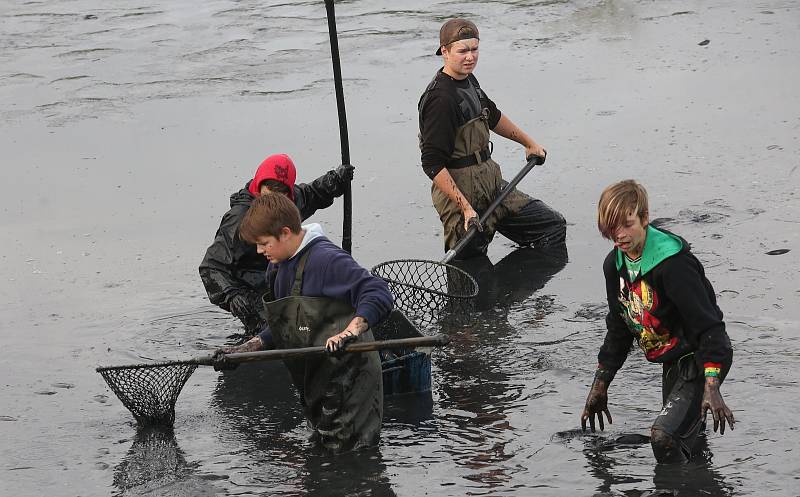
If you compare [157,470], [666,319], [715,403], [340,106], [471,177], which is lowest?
[157,470]

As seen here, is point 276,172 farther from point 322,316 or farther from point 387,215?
point 387,215

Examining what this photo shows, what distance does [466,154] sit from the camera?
847cm

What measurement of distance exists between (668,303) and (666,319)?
0.08 m

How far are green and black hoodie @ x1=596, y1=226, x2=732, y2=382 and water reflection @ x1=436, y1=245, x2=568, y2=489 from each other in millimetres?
961

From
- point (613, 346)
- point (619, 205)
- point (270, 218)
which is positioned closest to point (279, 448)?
point (270, 218)

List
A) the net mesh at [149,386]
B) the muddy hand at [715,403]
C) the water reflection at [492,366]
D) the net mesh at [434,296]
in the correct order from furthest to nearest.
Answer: the net mesh at [434,296]
the net mesh at [149,386]
the water reflection at [492,366]
the muddy hand at [715,403]

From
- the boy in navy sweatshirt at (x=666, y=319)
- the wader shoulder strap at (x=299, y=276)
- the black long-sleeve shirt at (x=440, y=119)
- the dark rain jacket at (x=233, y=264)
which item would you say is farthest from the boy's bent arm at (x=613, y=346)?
the black long-sleeve shirt at (x=440, y=119)

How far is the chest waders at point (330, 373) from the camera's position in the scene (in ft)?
18.9

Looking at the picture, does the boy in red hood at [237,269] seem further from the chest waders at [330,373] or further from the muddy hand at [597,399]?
the muddy hand at [597,399]

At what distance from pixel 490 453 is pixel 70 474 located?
206cm

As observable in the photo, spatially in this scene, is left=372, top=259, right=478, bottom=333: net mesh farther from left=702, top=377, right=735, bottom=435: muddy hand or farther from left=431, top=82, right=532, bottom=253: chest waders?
left=702, top=377, right=735, bottom=435: muddy hand

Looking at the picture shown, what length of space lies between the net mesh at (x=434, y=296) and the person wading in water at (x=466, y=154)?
390mm

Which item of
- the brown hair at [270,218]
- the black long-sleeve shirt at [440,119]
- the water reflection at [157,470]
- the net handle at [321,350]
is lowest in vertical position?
the water reflection at [157,470]

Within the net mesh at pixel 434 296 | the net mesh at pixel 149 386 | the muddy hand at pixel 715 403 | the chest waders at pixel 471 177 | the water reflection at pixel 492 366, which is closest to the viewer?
the muddy hand at pixel 715 403
